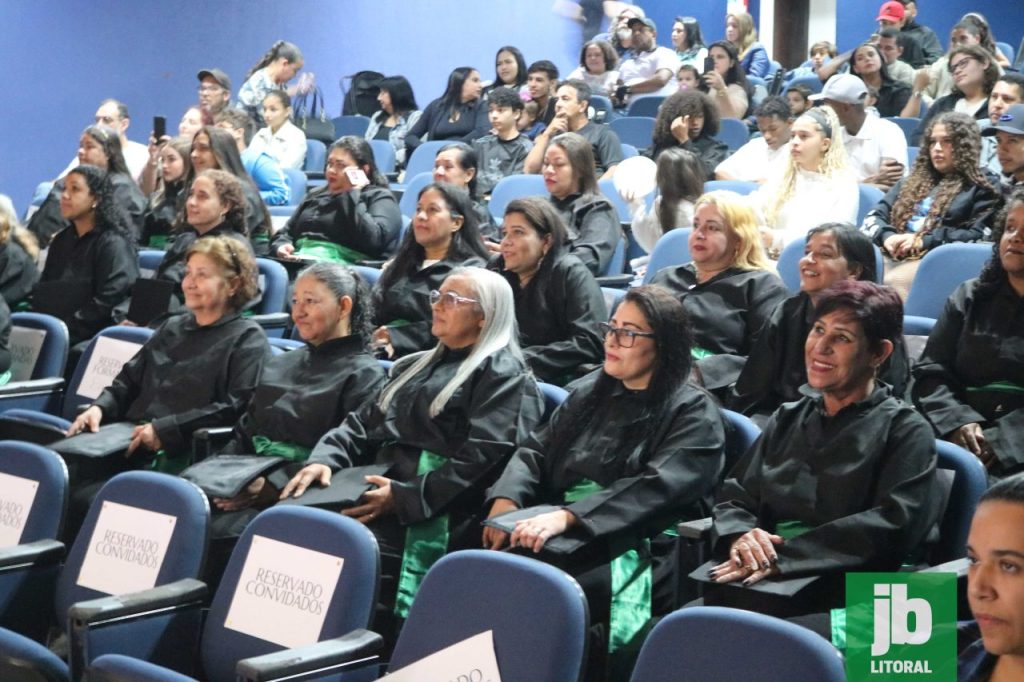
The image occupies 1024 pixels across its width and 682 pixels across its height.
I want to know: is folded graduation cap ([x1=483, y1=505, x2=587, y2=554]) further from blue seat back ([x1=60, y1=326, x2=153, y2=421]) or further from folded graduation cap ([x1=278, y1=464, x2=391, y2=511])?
blue seat back ([x1=60, y1=326, x2=153, y2=421])

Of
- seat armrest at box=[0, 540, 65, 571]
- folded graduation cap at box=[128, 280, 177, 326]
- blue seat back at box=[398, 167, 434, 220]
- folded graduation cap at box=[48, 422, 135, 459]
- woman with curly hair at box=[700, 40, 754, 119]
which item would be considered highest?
woman with curly hair at box=[700, 40, 754, 119]

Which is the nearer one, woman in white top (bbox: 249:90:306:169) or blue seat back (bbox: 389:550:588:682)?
blue seat back (bbox: 389:550:588:682)

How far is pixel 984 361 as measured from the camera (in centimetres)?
331

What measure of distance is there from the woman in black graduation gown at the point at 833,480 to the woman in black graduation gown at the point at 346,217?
293 cm

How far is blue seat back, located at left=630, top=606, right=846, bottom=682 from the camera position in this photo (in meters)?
1.89

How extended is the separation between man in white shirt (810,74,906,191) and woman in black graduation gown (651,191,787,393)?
1837 millimetres

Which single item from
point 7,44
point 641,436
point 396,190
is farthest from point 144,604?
point 7,44

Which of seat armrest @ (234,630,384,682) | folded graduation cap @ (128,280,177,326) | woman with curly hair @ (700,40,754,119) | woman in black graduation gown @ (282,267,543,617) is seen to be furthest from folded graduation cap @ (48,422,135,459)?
woman with curly hair @ (700,40,754,119)

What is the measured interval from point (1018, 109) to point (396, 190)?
3.29m

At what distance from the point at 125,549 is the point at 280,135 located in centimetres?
472

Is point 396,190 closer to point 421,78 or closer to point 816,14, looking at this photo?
point 421,78

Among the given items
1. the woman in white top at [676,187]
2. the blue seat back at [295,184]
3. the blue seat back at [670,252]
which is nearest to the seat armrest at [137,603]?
the blue seat back at [670,252]

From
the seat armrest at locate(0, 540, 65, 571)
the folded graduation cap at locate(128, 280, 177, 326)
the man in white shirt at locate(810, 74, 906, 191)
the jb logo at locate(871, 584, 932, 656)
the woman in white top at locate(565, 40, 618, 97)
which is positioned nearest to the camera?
the jb logo at locate(871, 584, 932, 656)

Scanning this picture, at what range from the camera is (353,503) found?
3.34 meters
